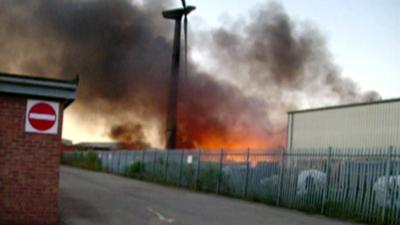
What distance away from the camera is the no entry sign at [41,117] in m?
11.1

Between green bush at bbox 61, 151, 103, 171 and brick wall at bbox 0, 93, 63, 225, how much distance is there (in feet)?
126

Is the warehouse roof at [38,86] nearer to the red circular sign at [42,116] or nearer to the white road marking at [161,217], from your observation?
the red circular sign at [42,116]

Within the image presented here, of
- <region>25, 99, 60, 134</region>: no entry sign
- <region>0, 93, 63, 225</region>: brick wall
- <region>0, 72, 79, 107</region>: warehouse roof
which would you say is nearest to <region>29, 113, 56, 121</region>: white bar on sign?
<region>25, 99, 60, 134</region>: no entry sign

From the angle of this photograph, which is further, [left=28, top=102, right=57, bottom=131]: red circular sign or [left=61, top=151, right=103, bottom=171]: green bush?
[left=61, top=151, right=103, bottom=171]: green bush

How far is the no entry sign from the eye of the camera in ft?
36.6

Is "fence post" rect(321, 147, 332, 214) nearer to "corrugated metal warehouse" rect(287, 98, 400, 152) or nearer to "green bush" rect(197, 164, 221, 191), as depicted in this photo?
"green bush" rect(197, 164, 221, 191)

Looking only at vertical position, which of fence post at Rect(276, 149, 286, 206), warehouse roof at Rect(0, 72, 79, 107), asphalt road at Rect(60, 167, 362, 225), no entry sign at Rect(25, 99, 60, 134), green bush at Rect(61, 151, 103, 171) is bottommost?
green bush at Rect(61, 151, 103, 171)

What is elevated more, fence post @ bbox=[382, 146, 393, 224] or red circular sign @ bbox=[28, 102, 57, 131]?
red circular sign @ bbox=[28, 102, 57, 131]

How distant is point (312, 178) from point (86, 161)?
119 feet

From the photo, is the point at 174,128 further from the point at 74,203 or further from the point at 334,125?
the point at 74,203

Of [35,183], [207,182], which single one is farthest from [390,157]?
[207,182]

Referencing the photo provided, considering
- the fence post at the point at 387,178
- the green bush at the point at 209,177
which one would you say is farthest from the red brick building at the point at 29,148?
the green bush at the point at 209,177

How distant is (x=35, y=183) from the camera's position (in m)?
11.2

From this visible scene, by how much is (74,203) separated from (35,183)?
6.25 meters
